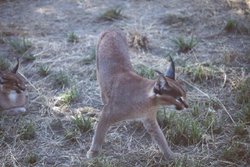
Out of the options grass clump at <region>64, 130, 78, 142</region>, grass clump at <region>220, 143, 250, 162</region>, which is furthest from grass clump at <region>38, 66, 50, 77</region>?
grass clump at <region>220, 143, 250, 162</region>

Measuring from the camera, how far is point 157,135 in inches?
206

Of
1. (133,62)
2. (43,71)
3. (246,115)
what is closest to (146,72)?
(133,62)

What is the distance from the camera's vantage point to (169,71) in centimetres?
491

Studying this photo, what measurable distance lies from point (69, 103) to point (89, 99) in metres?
0.31

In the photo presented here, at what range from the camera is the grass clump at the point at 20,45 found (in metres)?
7.75

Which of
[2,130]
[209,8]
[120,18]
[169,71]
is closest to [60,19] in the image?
[120,18]

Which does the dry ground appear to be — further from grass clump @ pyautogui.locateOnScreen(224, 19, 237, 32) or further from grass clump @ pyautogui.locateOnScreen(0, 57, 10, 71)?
grass clump @ pyautogui.locateOnScreen(0, 57, 10, 71)

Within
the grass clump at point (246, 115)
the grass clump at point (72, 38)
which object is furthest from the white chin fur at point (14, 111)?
the grass clump at point (246, 115)

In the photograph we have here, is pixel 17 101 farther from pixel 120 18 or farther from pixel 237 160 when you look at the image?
pixel 120 18

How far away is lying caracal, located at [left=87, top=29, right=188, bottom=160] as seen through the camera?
15.2 ft

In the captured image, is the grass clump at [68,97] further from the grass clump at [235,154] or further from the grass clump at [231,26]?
the grass clump at [231,26]

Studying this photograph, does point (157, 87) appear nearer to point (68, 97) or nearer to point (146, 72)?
point (68, 97)

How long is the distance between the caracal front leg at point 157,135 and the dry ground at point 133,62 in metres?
0.10

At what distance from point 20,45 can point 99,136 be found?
3266 mm
